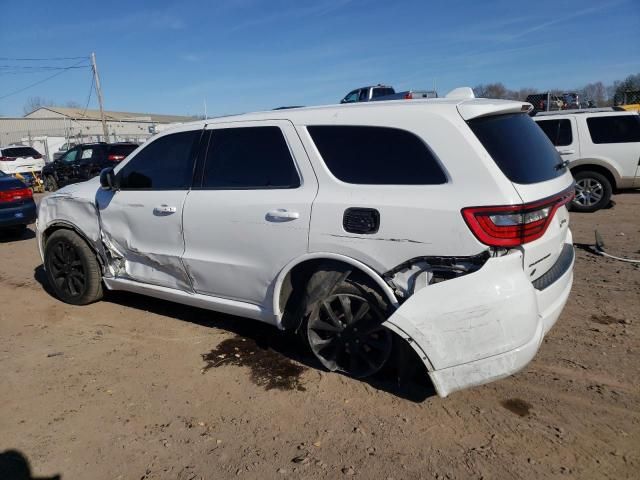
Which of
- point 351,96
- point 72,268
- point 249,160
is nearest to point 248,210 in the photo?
point 249,160

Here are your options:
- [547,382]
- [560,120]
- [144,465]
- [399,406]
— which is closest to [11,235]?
[144,465]

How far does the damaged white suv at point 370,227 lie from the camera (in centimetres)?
258

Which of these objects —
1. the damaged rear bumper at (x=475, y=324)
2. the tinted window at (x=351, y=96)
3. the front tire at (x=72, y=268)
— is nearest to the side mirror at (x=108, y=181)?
the front tire at (x=72, y=268)

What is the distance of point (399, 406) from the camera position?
299 cm

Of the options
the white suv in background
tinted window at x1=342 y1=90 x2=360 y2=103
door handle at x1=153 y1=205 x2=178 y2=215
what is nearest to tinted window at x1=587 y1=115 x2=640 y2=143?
the white suv in background

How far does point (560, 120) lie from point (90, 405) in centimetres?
915

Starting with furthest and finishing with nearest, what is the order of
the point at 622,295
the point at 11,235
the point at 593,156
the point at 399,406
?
1. the point at 11,235
2. the point at 593,156
3. the point at 622,295
4. the point at 399,406

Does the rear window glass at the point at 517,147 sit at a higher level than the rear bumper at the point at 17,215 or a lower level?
higher

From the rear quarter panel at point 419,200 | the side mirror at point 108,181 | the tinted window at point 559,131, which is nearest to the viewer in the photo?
the rear quarter panel at point 419,200

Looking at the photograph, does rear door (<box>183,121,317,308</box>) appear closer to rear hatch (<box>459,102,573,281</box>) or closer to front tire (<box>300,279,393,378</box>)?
front tire (<box>300,279,393,378</box>)

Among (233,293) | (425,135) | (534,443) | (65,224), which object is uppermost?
(425,135)

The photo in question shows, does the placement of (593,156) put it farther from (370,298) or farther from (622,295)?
(370,298)

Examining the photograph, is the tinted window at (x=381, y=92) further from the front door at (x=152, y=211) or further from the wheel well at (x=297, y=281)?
the wheel well at (x=297, y=281)

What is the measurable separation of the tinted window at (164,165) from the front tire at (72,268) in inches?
36.8
